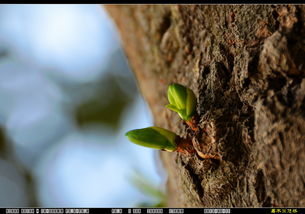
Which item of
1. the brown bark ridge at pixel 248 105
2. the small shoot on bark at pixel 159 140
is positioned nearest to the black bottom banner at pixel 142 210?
the brown bark ridge at pixel 248 105

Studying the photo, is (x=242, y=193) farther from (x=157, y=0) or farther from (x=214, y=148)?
(x=157, y=0)

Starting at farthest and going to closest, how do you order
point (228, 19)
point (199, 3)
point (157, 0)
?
point (157, 0) < point (199, 3) < point (228, 19)

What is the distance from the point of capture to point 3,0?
0.93 meters

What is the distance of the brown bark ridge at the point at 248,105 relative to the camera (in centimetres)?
59

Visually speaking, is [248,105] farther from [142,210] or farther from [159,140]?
[142,210]

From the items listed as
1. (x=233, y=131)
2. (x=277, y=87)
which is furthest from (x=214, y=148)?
(x=277, y=87)

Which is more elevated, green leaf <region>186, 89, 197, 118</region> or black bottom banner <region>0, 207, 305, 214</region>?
green leaf <region>186, 89, 197, 118</region>

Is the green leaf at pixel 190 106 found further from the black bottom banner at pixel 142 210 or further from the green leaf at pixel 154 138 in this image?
the black bottom banner at pixel 142 210

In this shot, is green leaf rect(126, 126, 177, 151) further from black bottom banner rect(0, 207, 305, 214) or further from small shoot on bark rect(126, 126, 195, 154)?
black bottom banner rect(0, 207, 305, 214)

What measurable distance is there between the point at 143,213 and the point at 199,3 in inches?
23.3

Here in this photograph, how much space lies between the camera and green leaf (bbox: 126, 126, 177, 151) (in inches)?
29.5

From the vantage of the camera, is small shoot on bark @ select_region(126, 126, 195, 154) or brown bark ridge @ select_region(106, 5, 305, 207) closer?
brown bark ridge @ select_region(106, 5, 305, 207)

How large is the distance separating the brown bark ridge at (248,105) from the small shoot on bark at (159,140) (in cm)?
3

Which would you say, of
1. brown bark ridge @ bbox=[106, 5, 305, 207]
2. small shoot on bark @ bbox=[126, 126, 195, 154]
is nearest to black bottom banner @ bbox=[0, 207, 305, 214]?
→ brown bark ridge @ bbox=[106, 5, 305, 207]
